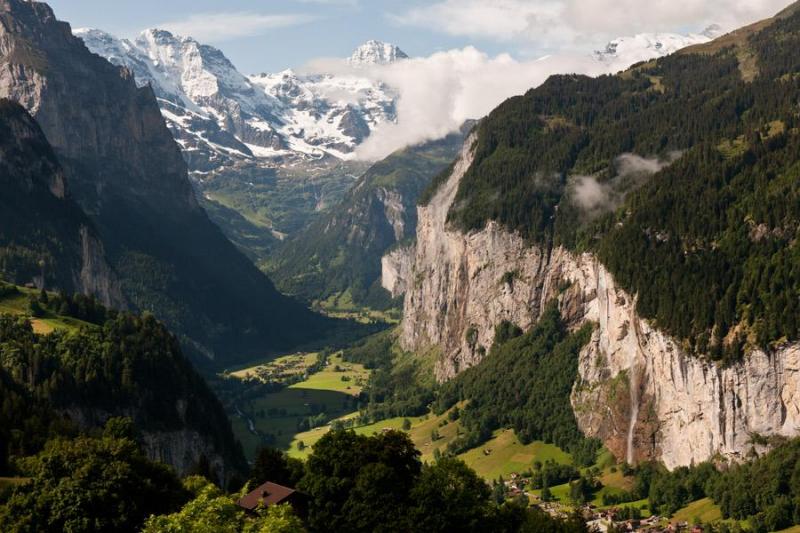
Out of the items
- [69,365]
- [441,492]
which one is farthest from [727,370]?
Answer: [69,365]

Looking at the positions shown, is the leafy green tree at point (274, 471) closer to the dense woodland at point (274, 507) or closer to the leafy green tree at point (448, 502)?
the dense woodland at point (274, 507)

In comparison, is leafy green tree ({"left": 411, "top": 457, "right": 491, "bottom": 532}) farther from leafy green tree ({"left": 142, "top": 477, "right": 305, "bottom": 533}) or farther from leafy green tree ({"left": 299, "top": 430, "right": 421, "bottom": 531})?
leafy green tree ({"left": 142, "top": 477, "right": 305, "bottom": 533})

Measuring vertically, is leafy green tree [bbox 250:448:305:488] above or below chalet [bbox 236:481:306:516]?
above

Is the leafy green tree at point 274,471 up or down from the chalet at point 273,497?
up

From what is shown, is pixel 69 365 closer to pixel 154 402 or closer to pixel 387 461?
pixel 154 402

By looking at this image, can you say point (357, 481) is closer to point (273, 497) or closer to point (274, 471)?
point (273, 497)

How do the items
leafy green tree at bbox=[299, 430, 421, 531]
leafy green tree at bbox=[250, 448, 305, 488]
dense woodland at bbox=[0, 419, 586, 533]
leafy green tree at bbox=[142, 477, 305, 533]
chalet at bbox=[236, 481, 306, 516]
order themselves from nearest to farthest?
leafy green tree at bbox=[142, 477, 305, 533] → dense woodland at bbox=[0, 419, 586, 533] → chalet at bbox=[236, 481, 306, 516] → leafy green tree at bbox=[299, 430, 421, 531] → leafy green tree at bbox=[250, 448, 305, 488]

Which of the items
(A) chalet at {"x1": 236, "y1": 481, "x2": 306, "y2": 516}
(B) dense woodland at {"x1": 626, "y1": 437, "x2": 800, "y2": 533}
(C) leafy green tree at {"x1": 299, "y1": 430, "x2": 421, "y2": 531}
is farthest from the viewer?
(B) dense woodland at {"x1": 626, "y1": 437, "x2": 800, "y2": 533}

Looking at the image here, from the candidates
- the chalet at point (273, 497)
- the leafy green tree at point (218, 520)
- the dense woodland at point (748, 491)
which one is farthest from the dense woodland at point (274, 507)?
the dense woodland at point (748, 491)

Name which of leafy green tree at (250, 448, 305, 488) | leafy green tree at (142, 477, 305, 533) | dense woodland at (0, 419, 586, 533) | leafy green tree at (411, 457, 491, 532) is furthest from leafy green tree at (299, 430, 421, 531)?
leafy green tree at (142, 477, 305, 533)
